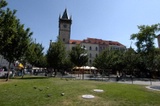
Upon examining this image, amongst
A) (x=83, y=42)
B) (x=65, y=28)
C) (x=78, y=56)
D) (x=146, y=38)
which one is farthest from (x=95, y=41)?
(x=146, y=38)

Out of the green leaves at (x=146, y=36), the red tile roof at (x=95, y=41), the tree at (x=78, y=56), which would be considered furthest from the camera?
the red tile roof at (x=95, y=41)

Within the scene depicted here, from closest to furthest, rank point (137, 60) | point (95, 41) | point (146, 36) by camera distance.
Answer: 1. point (146, 36)
2. point (137, 60)
3. point (95, 41)

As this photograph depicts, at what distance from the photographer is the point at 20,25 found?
27016 mm

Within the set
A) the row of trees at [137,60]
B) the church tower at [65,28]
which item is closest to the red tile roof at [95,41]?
the church tower at [65,28]

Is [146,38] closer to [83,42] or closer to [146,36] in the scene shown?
[146,36]

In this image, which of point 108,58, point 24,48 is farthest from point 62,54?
point 108,58

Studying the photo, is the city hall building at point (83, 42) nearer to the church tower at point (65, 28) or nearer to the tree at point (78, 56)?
the church tower at point (65, 28)

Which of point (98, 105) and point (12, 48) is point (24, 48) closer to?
point (12, 48)

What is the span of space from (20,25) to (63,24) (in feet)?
265

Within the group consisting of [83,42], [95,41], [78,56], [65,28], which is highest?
[65,28]

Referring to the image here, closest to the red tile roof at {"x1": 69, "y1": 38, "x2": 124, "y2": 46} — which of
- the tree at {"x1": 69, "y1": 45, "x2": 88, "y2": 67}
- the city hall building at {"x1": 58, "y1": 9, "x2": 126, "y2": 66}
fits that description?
the city hall building at {"x1": 58, "y1": 9, "x2": 126, "y2": 66}

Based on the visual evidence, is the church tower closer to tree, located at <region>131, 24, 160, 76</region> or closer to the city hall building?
the city hall building

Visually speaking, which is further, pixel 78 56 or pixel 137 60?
pixel 137 60

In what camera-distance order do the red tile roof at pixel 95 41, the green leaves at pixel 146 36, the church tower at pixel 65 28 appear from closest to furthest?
the green leaves at pixel 146 36
the church tower at pixel 65 28
the red tile roof at pixel 95 41
